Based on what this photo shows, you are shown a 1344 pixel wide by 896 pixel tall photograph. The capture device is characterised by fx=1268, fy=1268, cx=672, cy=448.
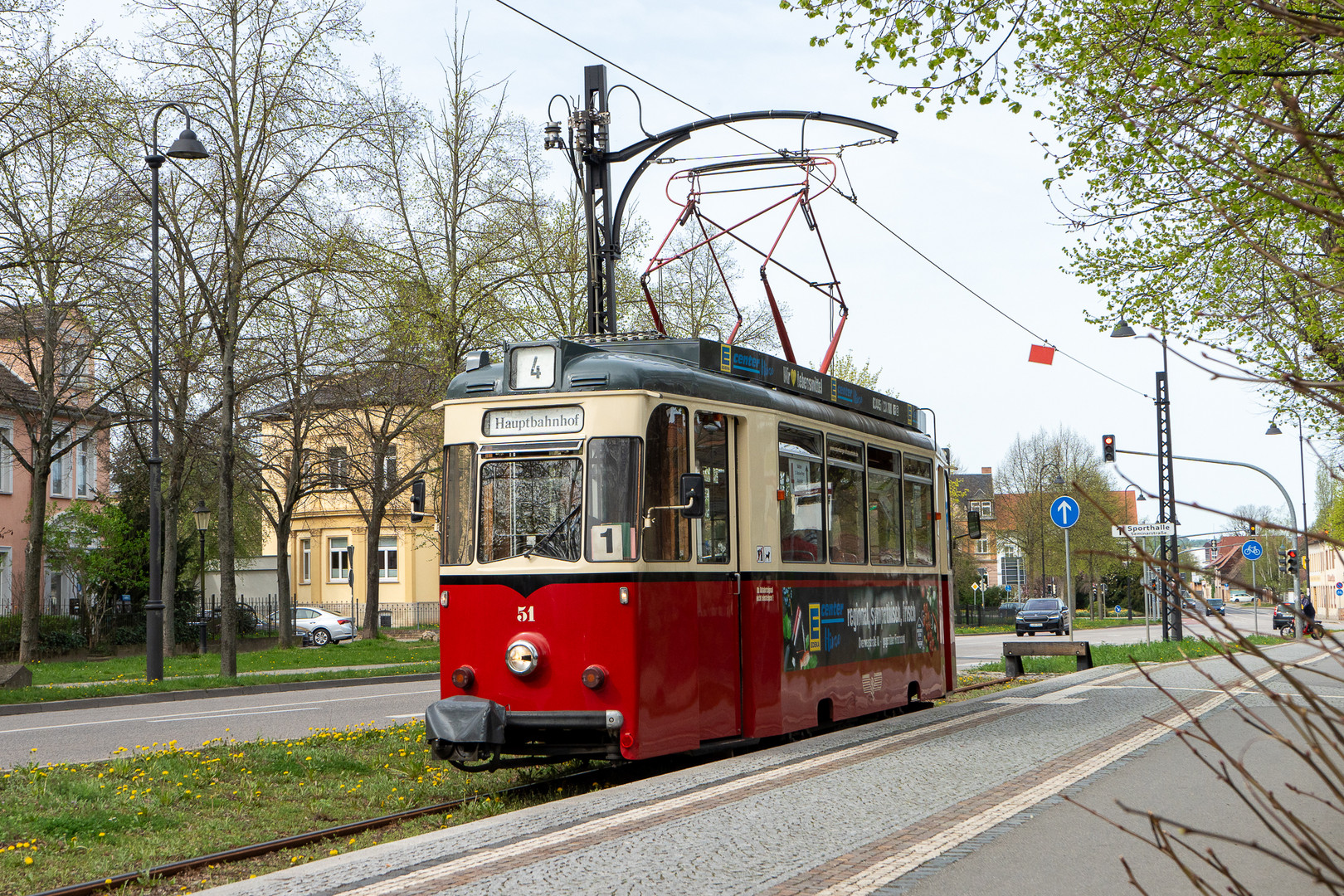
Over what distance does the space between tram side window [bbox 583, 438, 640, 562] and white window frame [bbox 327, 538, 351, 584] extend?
5155cm

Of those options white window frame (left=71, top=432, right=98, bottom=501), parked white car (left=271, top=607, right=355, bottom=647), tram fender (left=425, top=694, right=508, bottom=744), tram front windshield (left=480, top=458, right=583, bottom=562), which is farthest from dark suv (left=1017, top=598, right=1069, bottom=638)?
tram fender (left=425, top=694, right=508, bottom=744)

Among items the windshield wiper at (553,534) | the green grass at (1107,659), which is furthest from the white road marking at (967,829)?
the green grass at (1107,659)

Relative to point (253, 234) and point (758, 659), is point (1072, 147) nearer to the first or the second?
point (758, 659)

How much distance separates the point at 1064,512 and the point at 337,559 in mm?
44176

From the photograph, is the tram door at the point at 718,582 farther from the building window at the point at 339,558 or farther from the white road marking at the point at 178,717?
the building window at the point at 339,558

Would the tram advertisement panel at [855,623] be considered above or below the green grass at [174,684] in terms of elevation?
above

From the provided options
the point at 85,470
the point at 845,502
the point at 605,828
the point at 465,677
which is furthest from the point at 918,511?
the point at 85,470

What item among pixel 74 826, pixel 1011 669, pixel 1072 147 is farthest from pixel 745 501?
pixel 1011 669

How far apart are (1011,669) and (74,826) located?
1546 cm

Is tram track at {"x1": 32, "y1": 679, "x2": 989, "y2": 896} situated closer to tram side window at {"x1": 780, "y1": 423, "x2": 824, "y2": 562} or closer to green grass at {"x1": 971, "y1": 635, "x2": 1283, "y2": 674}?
tram side window at {"x1": 780, "y1": 423, "x2": 824, "y2": 562}

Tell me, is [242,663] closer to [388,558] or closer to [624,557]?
[624,557]

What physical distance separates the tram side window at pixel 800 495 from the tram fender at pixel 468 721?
2954mm

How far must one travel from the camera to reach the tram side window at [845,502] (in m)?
11.7

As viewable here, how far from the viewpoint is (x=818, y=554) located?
37.3ft
